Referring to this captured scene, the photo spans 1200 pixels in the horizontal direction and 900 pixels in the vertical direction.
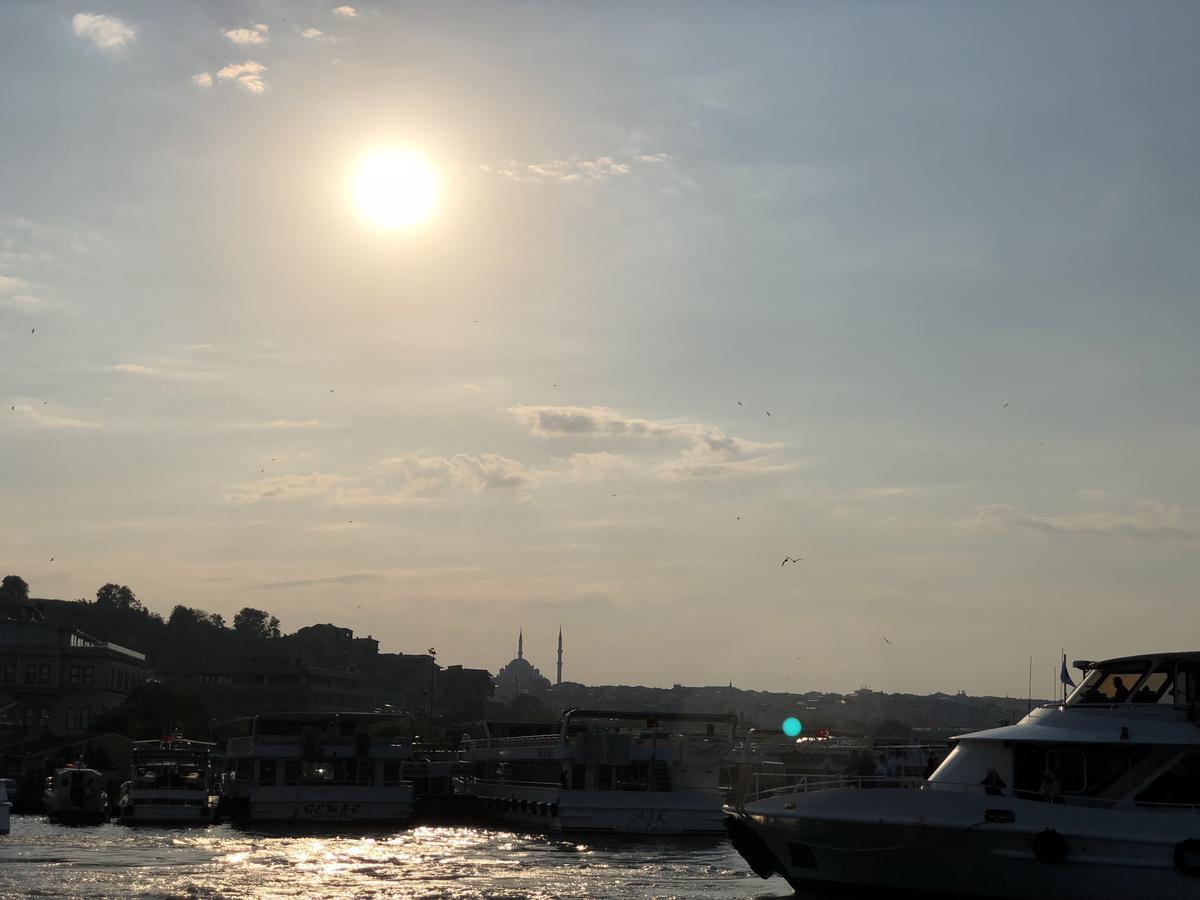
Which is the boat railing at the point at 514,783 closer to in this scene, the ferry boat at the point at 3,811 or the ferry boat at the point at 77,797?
the ferry boat at the point at 77,797

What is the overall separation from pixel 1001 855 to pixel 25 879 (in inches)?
996

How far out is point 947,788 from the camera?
35.7 metres

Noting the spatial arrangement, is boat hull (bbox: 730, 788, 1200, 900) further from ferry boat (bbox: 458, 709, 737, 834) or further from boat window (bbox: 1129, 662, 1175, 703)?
ferry boat (bbox: 458, 709, 737, 834)

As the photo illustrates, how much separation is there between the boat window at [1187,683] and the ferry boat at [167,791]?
45.7 meters

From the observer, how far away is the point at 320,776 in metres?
70.3

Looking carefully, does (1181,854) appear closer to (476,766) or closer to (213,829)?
(213,829)

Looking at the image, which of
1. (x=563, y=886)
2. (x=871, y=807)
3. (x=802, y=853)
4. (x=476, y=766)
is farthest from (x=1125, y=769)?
(x=476, y=766)

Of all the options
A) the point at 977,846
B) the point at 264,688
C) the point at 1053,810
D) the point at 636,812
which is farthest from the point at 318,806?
the point at 264,688

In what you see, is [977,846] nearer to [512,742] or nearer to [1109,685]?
[1109,685]

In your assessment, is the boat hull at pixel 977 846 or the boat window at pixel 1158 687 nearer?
the boat hull at pixel 977 846

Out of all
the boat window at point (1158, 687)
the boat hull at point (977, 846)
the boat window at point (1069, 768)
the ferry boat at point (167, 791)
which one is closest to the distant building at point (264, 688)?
the ferry boat at point (167, 791)

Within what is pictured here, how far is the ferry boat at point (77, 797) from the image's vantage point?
231 ft

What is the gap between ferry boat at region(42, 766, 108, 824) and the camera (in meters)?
70.5

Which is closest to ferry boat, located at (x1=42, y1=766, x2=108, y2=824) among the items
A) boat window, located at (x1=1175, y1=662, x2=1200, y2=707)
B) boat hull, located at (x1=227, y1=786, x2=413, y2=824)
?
boat hull, located at (x1=227, y1=786, x2=413, y2=824)
